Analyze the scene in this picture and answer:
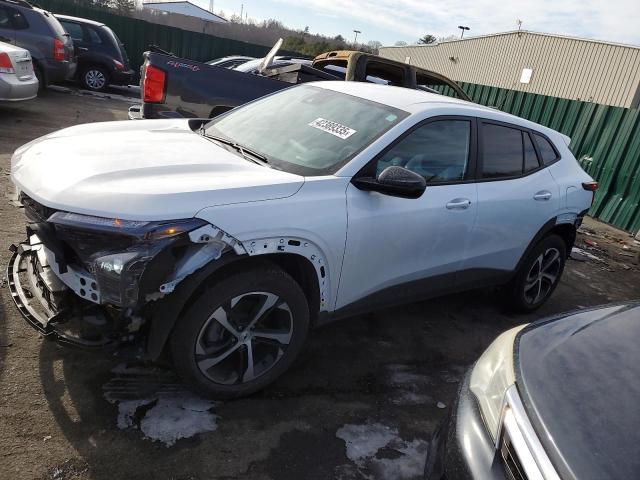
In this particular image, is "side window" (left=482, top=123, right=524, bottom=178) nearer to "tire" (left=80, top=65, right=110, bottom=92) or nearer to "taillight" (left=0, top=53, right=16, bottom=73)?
"taillight" (left=0, top=53, right=16, bottom=73)

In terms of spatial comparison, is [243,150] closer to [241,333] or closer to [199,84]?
[241,333]

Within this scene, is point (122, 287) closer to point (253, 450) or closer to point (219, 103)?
point (253, 450)

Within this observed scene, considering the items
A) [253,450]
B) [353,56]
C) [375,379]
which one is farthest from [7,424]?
[353,56]

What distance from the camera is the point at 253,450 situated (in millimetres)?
2562

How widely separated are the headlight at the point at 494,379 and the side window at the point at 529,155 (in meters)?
2.20

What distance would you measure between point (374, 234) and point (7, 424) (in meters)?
2.07

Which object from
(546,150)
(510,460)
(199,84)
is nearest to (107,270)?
(510,460)

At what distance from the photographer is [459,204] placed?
349 cm

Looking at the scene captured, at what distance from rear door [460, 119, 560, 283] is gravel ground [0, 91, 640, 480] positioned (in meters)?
0.73

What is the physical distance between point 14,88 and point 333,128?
6.43 metres

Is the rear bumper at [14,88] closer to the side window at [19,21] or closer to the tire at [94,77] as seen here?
the side window at [19,21]

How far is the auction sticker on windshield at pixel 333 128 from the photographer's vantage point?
3.23 m

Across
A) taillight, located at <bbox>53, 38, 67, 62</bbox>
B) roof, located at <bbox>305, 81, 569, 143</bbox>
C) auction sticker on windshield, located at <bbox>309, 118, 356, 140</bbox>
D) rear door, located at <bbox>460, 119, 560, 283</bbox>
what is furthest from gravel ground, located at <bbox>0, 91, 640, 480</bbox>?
taillight, located at <bbox>53, 38, 67, 62</bbox>

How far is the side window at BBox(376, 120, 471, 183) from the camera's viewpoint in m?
3.25
